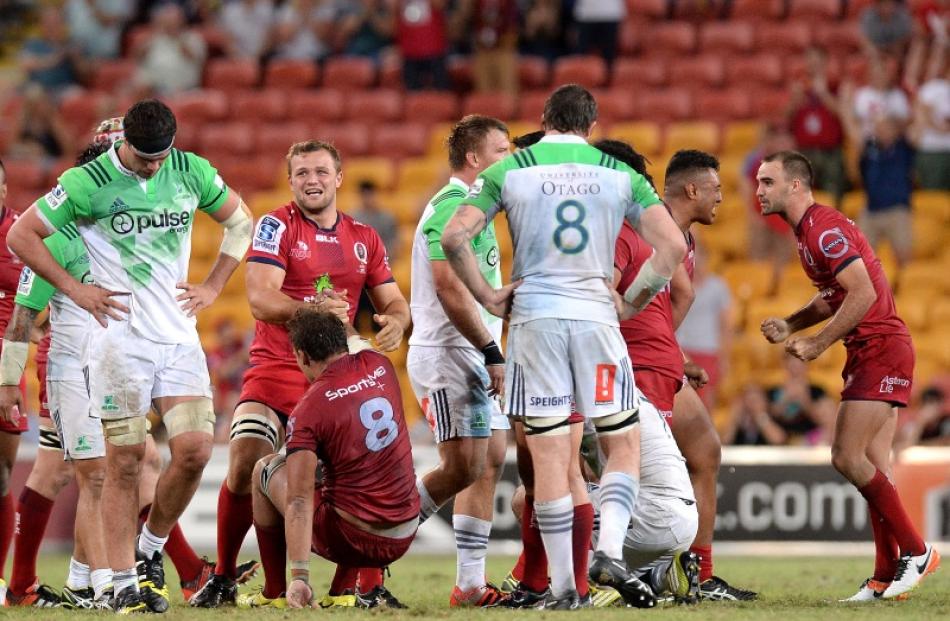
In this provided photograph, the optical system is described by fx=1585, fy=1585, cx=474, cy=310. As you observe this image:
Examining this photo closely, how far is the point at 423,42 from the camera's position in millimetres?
18703

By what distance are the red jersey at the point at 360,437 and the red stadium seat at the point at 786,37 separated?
1164cm

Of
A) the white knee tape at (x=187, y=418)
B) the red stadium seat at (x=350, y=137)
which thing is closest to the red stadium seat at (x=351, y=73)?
the red stadium seat at (x=350, y=137)

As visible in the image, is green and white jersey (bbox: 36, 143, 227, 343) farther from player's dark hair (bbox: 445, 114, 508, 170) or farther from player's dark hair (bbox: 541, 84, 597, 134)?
player's dark hair (bbox: 541, 84, 597, 134)

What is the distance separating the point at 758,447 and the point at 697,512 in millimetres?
4560

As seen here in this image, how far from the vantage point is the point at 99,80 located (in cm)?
2044

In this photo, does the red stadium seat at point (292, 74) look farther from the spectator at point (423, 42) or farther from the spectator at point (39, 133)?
the spectator at point (39, 133)

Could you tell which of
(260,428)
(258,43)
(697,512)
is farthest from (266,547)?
(258,43)

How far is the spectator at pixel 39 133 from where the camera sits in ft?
61.9

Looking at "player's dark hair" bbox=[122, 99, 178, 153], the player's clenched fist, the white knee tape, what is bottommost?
the white knee tape

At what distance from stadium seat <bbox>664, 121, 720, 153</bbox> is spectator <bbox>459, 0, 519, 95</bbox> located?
2.11 m

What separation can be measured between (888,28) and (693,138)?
92.6 inches

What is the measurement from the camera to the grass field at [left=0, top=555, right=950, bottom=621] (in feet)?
23.7

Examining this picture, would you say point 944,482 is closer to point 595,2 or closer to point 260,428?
point 260,428

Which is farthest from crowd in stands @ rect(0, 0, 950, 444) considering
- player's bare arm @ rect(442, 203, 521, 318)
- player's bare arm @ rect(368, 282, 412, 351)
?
player's bare arm @ rect(442, 203, 521, 318)
